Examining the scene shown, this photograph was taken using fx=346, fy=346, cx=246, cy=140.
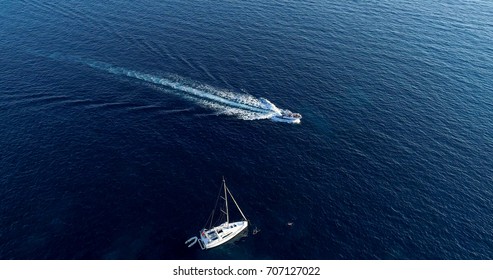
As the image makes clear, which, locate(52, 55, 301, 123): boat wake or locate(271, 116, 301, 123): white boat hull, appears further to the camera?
locate(52, 55, 301, 123): boat wake

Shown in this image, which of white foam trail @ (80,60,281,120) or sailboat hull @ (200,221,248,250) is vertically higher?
white foam trail @ (80,60,281,120)

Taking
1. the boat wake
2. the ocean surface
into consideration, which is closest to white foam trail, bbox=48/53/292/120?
the boat wake

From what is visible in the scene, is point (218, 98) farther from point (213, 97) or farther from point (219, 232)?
point (219, 232)

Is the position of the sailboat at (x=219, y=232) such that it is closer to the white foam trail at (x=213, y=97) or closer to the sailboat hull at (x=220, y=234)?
the sailboat hull at (x=220, y=234)

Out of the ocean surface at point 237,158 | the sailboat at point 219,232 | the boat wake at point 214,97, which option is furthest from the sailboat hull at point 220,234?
the boat wake at point 214,97

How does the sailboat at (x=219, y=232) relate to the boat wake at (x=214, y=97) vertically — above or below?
below

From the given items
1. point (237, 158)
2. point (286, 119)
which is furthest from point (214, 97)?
point (237, 158)

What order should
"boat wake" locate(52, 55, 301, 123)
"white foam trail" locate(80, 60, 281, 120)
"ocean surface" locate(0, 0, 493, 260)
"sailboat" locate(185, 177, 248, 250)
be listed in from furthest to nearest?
"white foam trail" locate(80, 60, 281, 120)
"boat wake" locate(52, 55, 301, 123)
"ocean surface" locate(0, 0, 493, 260)
"sailboat" locate(185, 177, 248, 250)

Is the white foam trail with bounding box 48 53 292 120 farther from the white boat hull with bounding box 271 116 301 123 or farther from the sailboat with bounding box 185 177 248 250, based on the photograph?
the sailboat with bounding box 185 177 248 250

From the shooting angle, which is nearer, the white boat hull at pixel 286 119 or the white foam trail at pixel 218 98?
the white boat hull at pixel 286 119
